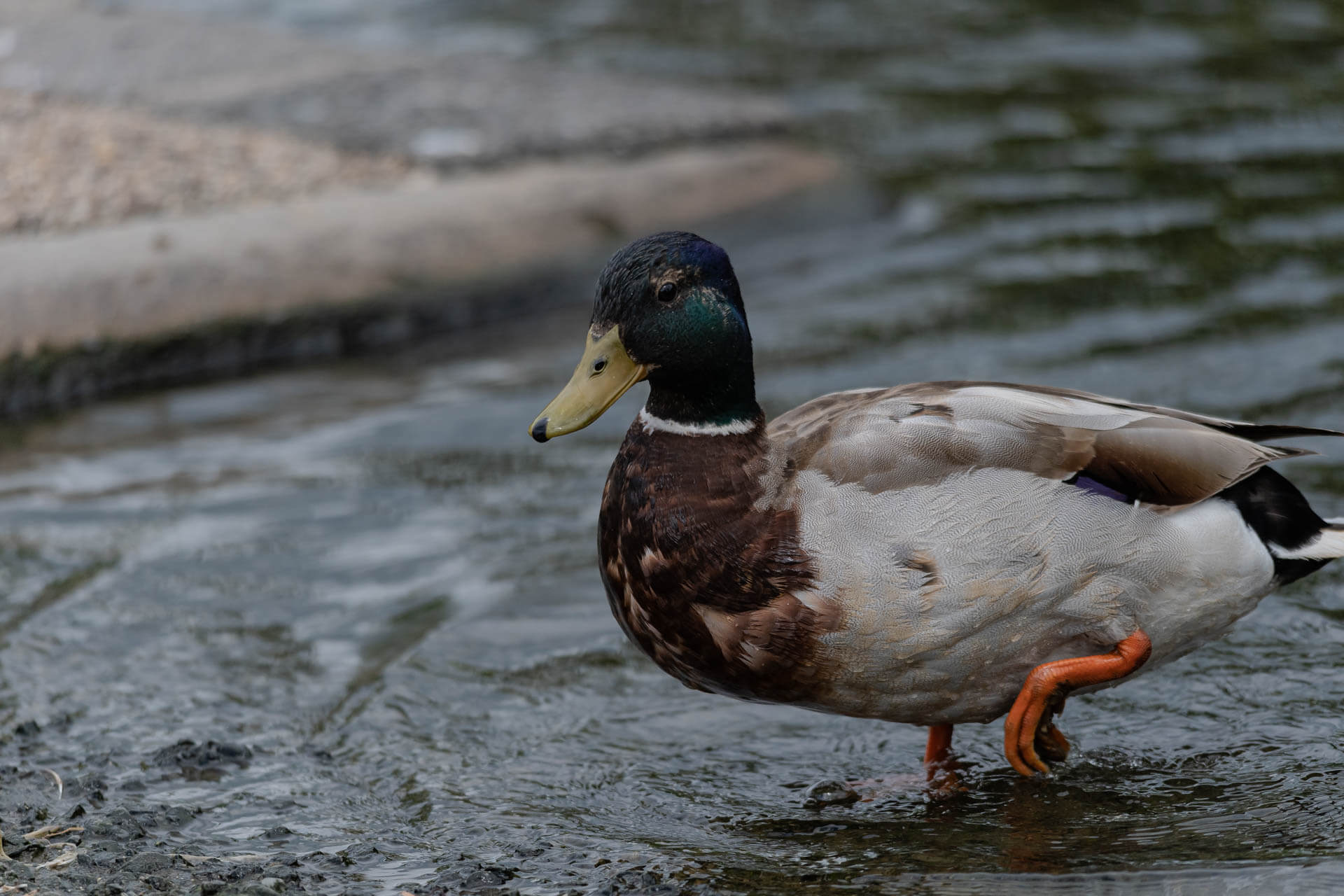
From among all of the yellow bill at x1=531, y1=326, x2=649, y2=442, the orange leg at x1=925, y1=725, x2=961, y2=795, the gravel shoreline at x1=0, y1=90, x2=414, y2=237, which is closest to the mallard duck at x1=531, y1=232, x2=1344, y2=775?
the yellow bill at x1=531, y1=326, x2=649, y2=442

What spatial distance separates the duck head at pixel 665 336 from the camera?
11.5ft

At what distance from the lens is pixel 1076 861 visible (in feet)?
10.7

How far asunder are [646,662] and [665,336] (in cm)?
135

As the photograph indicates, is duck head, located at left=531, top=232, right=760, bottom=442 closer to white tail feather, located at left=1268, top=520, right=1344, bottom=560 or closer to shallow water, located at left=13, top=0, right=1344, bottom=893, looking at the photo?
shallow water, located at left=13, top=0, right=1344, bottom=893

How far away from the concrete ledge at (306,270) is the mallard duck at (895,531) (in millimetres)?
3623

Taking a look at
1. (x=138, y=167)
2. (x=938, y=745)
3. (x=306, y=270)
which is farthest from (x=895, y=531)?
(x=138, y=167)

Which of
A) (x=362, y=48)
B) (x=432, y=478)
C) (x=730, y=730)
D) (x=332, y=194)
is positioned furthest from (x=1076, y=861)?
(x=362, y=48)

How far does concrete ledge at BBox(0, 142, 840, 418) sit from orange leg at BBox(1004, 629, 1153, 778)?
4.28 meters

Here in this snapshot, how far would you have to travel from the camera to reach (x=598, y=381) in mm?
3537

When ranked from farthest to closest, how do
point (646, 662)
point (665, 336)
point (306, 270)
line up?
point (306, 270)
point (646, 662)
point (665, 336)

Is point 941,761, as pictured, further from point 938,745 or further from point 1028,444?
point 1028,444

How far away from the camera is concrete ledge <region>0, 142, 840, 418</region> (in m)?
6.54

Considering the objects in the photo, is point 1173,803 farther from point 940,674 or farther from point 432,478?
point 432,478

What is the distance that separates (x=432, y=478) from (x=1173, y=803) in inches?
120
